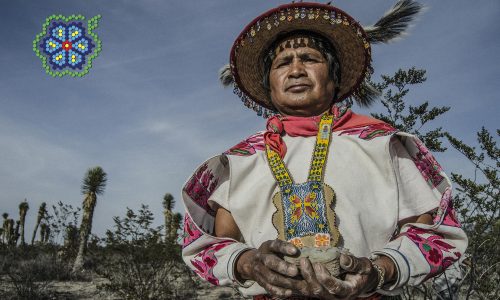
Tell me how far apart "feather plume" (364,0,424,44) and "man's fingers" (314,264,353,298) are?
222 cm

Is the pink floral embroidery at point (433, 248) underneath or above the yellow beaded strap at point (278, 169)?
underneath

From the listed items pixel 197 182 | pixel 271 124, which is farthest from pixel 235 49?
pixel 197 182

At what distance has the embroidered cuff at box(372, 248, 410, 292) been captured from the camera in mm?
1622

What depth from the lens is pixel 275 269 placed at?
4.90 feet

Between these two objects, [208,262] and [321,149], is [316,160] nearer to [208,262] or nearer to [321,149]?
[321,149]

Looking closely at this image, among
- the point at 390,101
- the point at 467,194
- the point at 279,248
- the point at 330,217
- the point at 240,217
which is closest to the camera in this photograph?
the point at 279,248

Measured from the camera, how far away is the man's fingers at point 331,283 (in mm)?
1382

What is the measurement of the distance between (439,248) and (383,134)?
23.7 inches

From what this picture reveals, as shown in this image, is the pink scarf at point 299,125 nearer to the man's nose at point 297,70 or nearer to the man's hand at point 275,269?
the man's nose at point 297,70

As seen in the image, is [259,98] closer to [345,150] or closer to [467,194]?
[345,150]

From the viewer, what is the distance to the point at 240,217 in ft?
6.75

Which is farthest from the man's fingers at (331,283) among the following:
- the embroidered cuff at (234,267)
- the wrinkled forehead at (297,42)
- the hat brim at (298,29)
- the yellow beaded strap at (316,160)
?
the hat brim at (298,29)

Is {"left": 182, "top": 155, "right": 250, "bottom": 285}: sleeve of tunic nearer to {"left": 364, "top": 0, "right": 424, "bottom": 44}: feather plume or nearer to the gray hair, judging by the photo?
the gray hair

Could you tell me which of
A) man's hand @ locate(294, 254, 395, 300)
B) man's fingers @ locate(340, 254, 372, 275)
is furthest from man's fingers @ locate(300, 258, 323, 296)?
man's fingers @ locate(340, 254, 372, 275)
